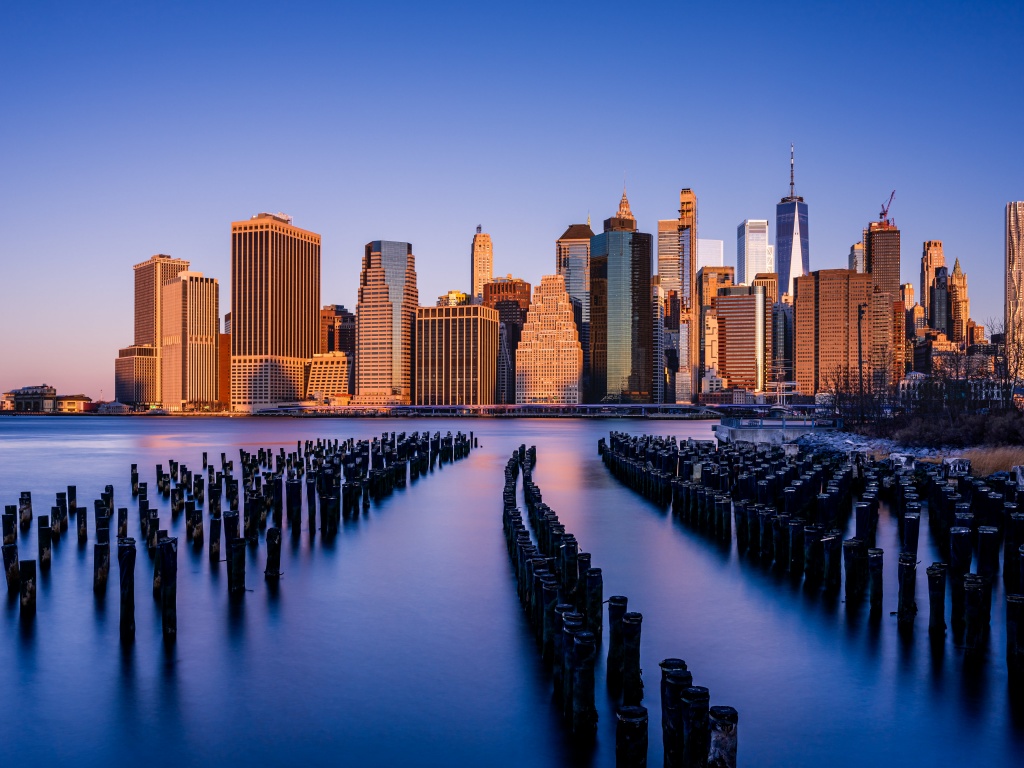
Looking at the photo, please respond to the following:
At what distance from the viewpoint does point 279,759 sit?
40.6ft

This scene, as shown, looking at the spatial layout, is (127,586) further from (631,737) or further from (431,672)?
(631,737)

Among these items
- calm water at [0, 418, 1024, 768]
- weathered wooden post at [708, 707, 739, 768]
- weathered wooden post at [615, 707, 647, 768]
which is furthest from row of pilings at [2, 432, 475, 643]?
weathered wooden post at [708, 707, 739, 768]

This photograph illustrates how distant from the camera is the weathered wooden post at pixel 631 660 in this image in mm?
13320

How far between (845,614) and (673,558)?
7616mm

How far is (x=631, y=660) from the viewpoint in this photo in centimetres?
1340

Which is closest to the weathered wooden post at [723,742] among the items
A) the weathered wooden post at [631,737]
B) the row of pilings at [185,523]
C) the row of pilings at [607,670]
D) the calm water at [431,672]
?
the row of pilings at [607,670]

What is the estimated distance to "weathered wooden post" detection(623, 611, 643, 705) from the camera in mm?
13320

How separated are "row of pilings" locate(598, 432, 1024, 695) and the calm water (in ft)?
2.11

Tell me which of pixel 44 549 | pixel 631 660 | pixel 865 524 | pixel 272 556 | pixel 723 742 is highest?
pixel 865 524

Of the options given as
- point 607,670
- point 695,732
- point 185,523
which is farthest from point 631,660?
point 185,523

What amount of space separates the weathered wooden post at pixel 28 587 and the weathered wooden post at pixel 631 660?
44.8ft

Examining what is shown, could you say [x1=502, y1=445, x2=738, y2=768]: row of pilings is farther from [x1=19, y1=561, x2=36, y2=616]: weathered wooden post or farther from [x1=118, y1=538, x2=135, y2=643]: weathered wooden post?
[x1=19, y1=561, x2=36, y2=616]: weathered wooden post

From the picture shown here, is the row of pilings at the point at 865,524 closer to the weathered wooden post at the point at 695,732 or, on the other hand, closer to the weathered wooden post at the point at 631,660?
the weathered wooden post at the point at 631,660

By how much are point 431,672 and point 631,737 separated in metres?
6.27
